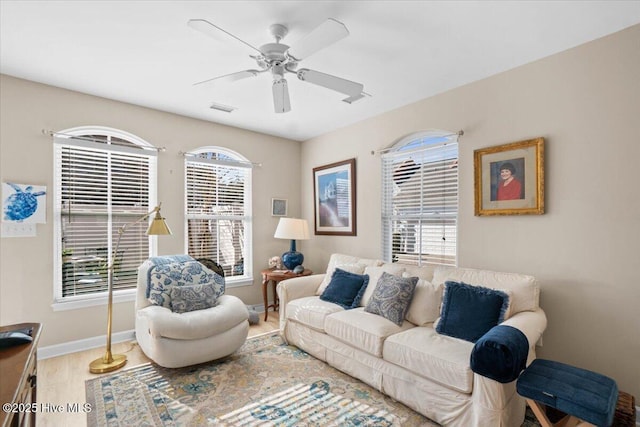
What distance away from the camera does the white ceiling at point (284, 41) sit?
6.66 feet

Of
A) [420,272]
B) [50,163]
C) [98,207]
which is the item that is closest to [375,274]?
[420,272]

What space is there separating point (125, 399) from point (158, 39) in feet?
8.72

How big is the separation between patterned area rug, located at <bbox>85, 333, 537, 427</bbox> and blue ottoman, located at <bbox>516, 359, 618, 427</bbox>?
2.13 ft

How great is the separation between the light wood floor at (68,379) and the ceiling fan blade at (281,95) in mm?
2581

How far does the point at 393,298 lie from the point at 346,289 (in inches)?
24.4

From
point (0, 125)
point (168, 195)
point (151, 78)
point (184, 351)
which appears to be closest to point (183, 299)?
point (184, 351)

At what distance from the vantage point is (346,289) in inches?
130

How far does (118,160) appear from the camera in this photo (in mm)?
3604

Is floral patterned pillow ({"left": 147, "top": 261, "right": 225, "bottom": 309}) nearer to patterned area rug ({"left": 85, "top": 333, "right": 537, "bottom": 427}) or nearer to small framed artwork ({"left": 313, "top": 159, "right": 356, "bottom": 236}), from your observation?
patterned area rug ({"left": 85, "top": 333, "right": 537, "bottom": 427})

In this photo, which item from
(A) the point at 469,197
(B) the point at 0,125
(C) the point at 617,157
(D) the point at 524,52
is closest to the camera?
(C) the point at 617,157

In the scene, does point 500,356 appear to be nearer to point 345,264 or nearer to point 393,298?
point 393,298

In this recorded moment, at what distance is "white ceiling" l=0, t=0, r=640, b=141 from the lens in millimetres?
2029

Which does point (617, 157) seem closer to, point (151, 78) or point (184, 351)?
point (184, 351)

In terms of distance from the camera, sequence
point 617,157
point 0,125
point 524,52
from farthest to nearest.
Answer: point 0,125, point 524,52, point 617,157
